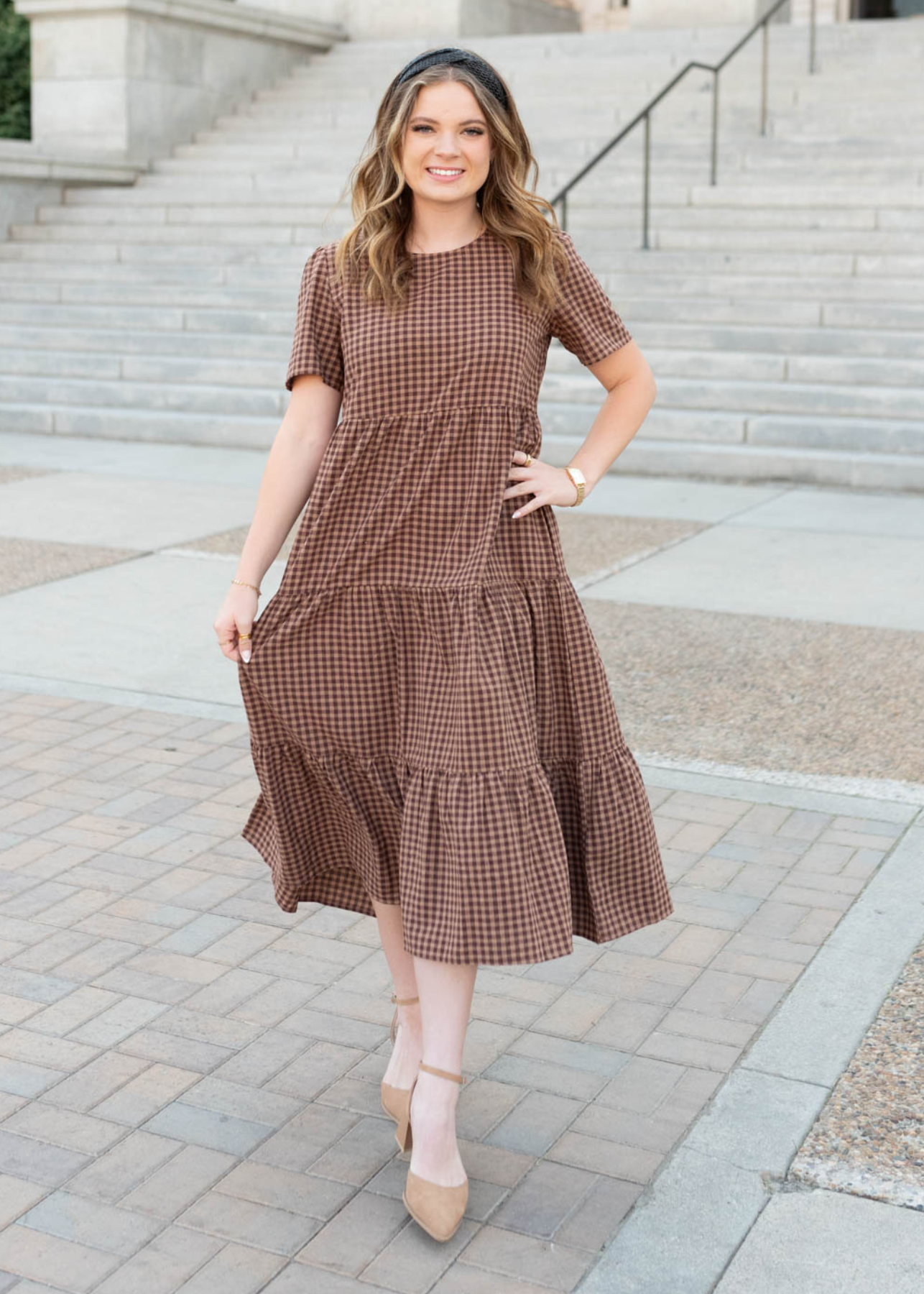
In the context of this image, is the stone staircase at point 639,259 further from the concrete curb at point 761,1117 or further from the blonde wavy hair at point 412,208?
the blonde wavy hair at point 412,208

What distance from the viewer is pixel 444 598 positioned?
2.64 metres

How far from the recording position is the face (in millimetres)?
2611

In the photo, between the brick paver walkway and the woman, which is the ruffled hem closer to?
the woman

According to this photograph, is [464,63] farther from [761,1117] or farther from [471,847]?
[761,1117]

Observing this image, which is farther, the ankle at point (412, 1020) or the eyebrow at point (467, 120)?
the ankle at point (412, 1020)

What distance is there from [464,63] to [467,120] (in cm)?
10

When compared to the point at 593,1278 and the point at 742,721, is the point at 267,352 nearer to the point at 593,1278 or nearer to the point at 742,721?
the point at 742,721

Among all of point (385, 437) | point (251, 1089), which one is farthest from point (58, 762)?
point (385, 437)

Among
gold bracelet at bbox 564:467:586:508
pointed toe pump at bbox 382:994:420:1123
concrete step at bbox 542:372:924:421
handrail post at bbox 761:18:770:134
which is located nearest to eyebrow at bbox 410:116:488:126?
gold bracelet at bbox 564:467:586:508

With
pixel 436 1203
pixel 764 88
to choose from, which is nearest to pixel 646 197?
pixel 764 88

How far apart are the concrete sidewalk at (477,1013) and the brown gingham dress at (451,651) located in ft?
1.57

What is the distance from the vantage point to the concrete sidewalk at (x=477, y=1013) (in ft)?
8.74

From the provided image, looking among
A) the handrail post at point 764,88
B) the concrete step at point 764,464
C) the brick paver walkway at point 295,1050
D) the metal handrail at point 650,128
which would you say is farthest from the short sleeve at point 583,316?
the handrail post at point 764,88

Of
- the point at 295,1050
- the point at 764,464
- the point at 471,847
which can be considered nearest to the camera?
the point at 471,847
